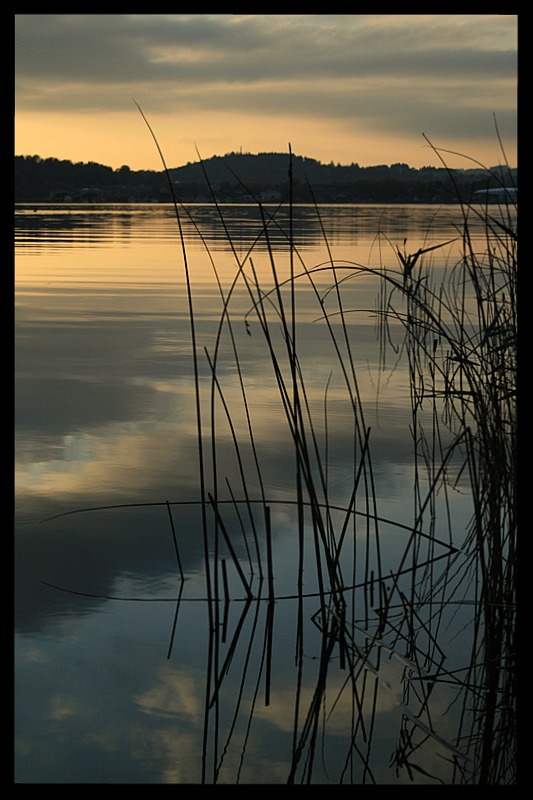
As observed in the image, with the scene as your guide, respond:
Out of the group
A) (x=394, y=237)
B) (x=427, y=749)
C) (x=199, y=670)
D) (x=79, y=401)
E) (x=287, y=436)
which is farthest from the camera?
(x=394, y=237)

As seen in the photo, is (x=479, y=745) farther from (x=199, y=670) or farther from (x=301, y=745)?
(x=199, y=670)

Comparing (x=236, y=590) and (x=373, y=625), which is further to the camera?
(x=236, y=590)

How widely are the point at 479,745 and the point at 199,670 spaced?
1.51 ft

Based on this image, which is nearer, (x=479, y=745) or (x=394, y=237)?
(x=479, y=745)

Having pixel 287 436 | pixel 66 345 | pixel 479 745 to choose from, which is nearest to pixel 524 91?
pixel 479 745

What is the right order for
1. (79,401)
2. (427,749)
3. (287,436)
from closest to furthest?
(427,749) → (287,436) → (79,401)

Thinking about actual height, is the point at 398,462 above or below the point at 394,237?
below

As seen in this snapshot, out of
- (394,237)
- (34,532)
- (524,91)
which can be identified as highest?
(394,237)

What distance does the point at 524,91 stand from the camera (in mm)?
1249
